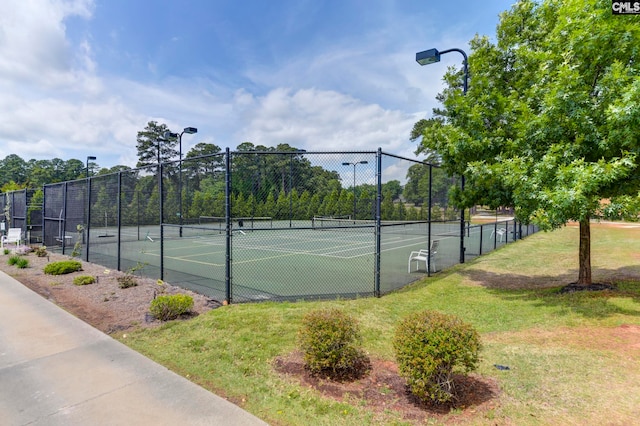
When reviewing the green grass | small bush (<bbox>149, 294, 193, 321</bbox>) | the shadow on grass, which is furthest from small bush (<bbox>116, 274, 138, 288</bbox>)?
the shadow on grass

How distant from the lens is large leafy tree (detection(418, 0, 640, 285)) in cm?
475

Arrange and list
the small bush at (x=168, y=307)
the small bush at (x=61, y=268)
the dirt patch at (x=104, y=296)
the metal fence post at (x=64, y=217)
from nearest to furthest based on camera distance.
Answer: the small bush at (x=168, y=307)
the dirt patch at (x=104, y=296)
the small bush at (x=61, y=268)
the metal fence post at (x=64, y=217)

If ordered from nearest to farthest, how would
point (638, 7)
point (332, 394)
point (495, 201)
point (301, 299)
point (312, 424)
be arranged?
point (312, 424) → point (332, 394) → point (638, 7) → point (301, 299) → point (495, 201)

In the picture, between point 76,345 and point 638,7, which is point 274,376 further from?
point 638,7

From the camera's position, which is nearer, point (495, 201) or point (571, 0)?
point (571, 0)

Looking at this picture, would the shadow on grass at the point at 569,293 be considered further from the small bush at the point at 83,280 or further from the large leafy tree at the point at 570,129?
the small bush at the point at 83,280

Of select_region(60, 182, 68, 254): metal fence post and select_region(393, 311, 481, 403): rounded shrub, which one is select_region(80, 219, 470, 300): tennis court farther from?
select_region(393, 311, 481, 403): rounded shrub

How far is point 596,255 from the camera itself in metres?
11.3

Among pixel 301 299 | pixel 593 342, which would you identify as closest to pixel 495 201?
pixel 593 342

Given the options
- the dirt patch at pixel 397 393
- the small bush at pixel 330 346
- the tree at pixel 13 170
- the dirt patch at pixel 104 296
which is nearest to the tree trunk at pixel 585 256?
the dirt patch at pixel 397 393

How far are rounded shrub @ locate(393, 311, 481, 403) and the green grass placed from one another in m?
0.25

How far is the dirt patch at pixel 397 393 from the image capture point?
2.74 meters

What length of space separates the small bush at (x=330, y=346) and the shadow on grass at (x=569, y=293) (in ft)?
13.6

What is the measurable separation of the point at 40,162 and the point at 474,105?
84.8m
